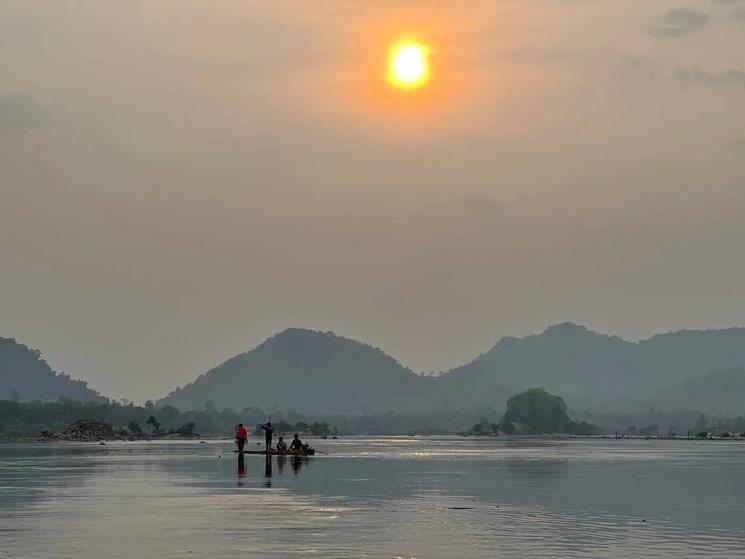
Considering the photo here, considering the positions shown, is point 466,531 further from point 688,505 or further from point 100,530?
point 688,505

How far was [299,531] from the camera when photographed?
46.4 meters

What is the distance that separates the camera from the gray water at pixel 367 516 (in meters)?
42.0

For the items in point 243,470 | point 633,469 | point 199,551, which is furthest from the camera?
point 633,469

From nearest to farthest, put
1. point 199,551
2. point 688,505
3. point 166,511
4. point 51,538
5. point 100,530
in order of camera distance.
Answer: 1. point 199,551
2. point 51,538
3. point 100,530
4. point 166,511
5. point 688,505

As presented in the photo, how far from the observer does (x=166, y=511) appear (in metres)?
55.2

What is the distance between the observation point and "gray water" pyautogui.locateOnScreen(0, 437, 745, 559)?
138ft

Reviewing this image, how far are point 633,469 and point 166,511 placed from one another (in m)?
57.9

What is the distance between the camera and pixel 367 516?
174 ft

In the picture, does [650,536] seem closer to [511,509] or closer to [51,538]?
[511,509]

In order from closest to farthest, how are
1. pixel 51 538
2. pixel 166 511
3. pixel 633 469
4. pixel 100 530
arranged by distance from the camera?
pixel 51 538
pixel 100 530
pixel 166 511
pixel 633 469

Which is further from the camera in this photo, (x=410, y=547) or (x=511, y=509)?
(x=511, y=509)

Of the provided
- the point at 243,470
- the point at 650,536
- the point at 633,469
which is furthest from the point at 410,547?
the point at 633,469

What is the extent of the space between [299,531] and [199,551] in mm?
6309

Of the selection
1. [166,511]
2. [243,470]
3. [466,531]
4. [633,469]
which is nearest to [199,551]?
[466,531]
